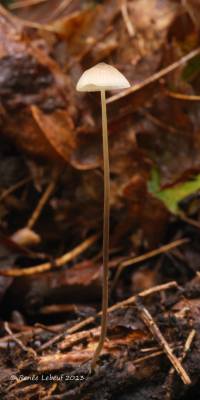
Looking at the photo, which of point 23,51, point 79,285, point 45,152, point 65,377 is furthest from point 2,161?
point 65,377

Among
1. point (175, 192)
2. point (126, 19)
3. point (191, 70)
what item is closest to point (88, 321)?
point (175, 192)

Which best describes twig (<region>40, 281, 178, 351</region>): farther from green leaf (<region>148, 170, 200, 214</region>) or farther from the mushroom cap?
the mushroom cap

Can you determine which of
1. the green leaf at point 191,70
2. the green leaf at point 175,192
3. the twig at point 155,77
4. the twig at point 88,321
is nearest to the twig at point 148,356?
the twig at point 88,321

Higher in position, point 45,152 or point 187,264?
point 45,152

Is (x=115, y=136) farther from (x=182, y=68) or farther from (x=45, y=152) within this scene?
(x=182, y=68)

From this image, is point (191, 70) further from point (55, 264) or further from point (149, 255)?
point (55, 264)

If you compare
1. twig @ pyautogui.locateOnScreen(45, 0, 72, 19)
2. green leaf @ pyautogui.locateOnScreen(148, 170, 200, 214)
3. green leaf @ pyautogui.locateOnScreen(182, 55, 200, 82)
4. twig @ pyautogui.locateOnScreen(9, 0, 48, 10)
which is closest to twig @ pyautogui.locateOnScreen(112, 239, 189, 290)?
green leaf @ pyautogui.locateOnScreen(148, 170, 200, 214)
